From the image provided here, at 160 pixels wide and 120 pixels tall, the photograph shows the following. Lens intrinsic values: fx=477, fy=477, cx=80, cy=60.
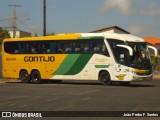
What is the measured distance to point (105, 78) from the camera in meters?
28.4

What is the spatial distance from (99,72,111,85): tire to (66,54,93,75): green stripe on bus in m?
1.32

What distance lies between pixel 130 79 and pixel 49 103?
426 inches

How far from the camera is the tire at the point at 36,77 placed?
32.1 m

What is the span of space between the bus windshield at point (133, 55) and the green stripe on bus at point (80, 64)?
72.1 inches

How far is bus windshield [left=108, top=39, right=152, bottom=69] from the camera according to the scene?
27.4 metres

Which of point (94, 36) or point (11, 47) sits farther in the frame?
point (11, 47)

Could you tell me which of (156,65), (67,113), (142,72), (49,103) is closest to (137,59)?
(142,72)

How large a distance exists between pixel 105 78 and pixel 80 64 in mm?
1997

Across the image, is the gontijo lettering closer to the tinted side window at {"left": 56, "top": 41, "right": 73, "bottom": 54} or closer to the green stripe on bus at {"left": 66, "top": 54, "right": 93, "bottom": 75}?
the tinted side window at {"left": 56, "top": 41, "right": 73, "bottom": 54}

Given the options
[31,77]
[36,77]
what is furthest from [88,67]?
[31,77]

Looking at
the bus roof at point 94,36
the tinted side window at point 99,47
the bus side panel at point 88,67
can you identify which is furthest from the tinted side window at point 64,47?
the tinted side window at point 99,47

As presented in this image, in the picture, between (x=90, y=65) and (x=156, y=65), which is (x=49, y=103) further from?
(x=156, y=65)

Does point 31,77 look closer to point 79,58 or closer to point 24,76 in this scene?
point 24,76

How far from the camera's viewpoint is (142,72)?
27.3 m
